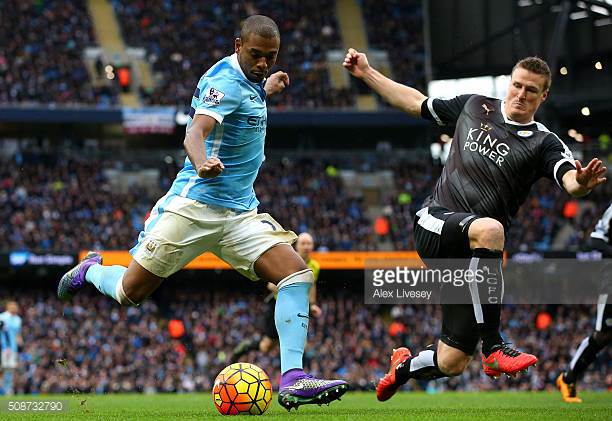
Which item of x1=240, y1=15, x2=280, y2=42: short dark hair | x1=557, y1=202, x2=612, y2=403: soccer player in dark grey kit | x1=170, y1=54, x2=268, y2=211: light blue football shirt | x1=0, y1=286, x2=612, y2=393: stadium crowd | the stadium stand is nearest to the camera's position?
x1=240, y1=15, x2=280, y2=42: short dark hair

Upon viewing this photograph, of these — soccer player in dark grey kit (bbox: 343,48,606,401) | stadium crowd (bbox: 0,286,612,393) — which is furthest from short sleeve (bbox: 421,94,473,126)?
stadium crowd (bbox: 0,286,612,393)

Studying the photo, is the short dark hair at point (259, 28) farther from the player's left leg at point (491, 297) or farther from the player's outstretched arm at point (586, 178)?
the player's outstretched arm at point (586, 178)

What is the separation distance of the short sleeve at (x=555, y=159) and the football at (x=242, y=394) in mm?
2603

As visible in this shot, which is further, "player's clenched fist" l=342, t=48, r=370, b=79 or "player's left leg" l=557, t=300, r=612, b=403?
"player's left leg" l=557, t=300, r=612, b=403

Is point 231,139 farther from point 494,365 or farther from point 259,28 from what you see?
point 494,365

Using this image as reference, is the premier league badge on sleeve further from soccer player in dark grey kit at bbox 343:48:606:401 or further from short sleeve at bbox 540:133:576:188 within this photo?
short sleeve at bbox 540:133:576:188

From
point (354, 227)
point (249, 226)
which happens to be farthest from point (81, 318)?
point (249, 226)

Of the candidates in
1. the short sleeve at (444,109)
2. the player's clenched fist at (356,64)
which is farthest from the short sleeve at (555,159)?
the player's clenched fist at (356,64)

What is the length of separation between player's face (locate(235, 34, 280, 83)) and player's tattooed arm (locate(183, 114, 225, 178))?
50 cm

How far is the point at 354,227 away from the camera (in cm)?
3162

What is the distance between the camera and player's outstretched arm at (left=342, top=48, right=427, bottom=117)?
7582 mm

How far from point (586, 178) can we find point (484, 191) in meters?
1.05

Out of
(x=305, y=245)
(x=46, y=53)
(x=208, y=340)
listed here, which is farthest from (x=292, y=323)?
(x=46, y=53)

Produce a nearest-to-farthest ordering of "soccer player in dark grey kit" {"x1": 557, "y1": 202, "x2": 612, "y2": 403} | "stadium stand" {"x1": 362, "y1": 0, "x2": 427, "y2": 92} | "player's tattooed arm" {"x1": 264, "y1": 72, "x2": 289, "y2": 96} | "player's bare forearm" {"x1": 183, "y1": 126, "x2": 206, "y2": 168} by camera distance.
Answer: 1. "player's bare forearm" {"x1": 183, "y1": 126, "x2": 206, "y2": 168}
2. "player's tattooed arm" {"x1": 264, "y1": 72, "x2": 289, "y2": 96}
3. "soccer player in dark grey kit" {"x1": 557, "y1": 202, "x2": 612, "y2": 403}
4. "stadium stand" {"x1": 362, "y1": 0, "x2": 427, "y2": 92}
